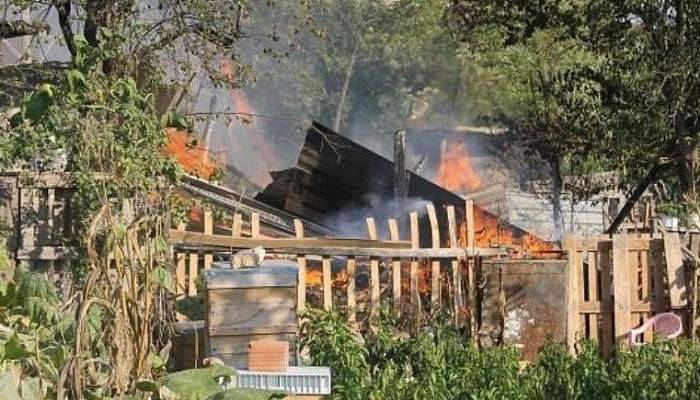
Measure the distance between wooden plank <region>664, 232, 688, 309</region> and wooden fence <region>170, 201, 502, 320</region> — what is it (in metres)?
1.78

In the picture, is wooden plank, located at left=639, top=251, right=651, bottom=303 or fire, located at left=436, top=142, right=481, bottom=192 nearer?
wooden plank, located at left=639, top=251, right=651, bottom=303

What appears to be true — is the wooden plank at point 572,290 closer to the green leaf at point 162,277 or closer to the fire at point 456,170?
the green leaf at point 162,277

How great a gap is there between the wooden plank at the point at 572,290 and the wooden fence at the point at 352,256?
2.69 feet

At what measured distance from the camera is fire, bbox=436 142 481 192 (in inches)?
1619

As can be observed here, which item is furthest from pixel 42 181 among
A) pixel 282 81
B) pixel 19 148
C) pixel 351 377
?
pixel 282 81

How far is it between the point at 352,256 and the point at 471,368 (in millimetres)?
3310

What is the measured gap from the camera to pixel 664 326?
12.0 meters

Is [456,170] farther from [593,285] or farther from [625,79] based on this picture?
[593,285]

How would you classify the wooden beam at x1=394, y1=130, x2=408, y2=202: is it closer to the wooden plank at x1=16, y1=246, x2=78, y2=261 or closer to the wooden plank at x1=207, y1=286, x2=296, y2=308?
the wooden plank at x1=16, y1=246, x2=78, y2=261

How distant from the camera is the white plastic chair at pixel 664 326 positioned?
11.9 meters

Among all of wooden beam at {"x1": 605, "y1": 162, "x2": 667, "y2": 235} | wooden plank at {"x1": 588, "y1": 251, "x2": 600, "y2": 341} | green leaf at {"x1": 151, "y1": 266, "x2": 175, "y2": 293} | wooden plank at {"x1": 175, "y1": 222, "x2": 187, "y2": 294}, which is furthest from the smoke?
green leaf at {"x1": 151, "y1": 266, "x2": 175, "y2": 293}

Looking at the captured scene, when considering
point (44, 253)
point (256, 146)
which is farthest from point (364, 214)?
point (256, 146)

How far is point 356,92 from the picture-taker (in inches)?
2149

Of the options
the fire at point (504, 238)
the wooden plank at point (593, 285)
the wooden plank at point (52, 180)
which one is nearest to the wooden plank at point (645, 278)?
the wooden plank at point (593, 285)
